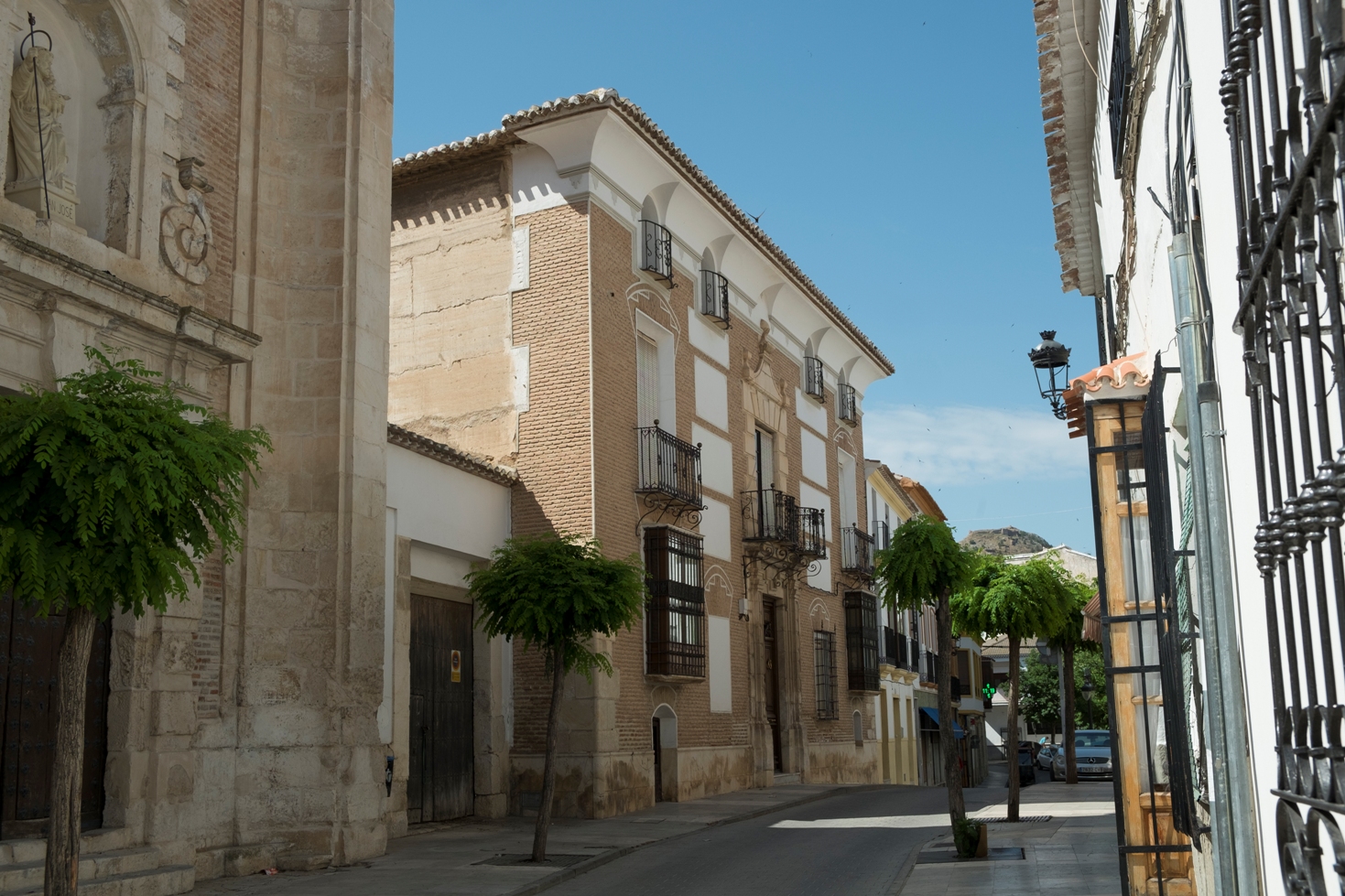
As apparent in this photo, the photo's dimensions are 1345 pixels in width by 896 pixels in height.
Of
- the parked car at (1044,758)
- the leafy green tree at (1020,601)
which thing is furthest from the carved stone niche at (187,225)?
the parked car at (1044,758)

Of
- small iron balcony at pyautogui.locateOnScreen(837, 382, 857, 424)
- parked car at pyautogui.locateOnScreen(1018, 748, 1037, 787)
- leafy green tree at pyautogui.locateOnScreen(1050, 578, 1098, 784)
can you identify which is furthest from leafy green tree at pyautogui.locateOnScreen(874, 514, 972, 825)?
parked car at pyautogui.locateOnScreen(1018, 748, 1037, 787)

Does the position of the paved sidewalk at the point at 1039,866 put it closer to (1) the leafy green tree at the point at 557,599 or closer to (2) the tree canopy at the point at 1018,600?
(2) the tree canopy at the point at 1018,600

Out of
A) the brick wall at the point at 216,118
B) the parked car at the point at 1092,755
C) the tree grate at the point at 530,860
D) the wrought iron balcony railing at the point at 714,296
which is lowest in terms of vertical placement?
the parked car at the point at 1092,755

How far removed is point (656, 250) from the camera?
1981 centimetres

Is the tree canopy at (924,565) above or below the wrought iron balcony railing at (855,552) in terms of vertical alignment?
below

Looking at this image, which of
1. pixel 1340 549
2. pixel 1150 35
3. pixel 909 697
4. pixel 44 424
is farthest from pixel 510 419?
pixel 909 697

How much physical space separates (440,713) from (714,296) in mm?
9389

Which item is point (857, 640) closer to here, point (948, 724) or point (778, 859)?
point (778, 859)

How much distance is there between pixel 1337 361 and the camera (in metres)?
2.17

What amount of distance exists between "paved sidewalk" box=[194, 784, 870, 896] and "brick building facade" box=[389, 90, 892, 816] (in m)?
1.00

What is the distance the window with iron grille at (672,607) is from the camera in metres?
18.7

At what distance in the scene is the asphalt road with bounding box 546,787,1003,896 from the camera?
35.6 feet

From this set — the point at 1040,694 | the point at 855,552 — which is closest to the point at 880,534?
the point at 855,552

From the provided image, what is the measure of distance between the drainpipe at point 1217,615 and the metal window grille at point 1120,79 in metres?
3.76
